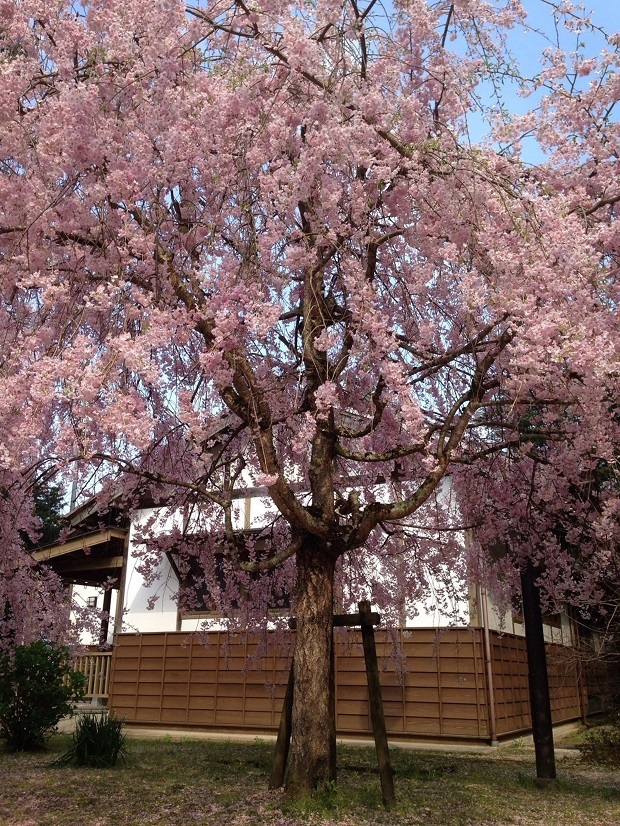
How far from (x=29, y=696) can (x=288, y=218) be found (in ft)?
26.6

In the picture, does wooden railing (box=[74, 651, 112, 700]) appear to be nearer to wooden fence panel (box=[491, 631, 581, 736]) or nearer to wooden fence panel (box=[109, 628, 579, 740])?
wooden fence panel (box=[109, 628, 579, 740])

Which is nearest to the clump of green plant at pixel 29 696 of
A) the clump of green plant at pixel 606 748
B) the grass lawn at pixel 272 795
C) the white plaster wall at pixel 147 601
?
the grass lawn at pixel 272 795

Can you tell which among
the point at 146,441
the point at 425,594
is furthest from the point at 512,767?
the point at 146,441

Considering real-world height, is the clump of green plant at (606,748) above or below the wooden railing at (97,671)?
below

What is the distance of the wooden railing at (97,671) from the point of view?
49.5 feet

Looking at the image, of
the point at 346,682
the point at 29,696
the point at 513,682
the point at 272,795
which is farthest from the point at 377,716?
the point at 513,682

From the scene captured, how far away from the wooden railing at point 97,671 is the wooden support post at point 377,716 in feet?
34.0

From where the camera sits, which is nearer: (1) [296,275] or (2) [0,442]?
(2) [0,442]

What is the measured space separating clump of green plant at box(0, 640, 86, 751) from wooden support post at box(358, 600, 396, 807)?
19.7ft

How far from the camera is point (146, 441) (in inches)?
179

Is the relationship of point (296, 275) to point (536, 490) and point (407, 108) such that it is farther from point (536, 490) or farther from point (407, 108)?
point (536, 490)

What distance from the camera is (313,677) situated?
5812 millimetres

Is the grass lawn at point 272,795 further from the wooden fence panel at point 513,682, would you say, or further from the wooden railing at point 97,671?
the wooden railing at point 97,671

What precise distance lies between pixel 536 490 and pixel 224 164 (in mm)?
4927
